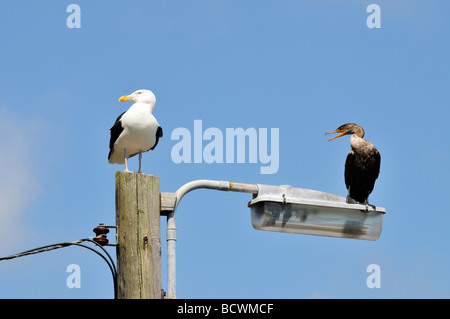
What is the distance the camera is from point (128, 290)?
687 centimetres

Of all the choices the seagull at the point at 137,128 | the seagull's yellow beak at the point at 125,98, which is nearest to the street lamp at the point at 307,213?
the seagull at the point at 137,128

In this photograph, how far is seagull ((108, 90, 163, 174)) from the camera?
9.42 metres

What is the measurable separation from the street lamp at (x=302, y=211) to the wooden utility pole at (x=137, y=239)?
1.84 ft

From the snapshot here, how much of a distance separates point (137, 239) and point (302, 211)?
1755mm

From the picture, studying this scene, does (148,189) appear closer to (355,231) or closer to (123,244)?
(123,244)

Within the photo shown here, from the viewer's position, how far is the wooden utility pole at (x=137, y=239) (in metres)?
6.90

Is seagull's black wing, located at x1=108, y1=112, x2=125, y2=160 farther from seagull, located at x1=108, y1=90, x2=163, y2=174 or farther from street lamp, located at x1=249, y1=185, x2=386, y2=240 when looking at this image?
street lamp, located at x1=249, y1=185, x2=386, y2=240

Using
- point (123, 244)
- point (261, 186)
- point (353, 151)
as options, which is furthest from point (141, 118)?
point (353, 151)

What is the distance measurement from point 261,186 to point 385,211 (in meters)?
1.42

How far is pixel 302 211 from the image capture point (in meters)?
7.88

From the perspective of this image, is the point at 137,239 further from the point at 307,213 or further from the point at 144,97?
the point at 144,97

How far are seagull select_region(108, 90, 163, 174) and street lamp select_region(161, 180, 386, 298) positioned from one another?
2000mm

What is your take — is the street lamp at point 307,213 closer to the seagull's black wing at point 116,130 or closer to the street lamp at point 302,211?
the street lamp at point 302,211

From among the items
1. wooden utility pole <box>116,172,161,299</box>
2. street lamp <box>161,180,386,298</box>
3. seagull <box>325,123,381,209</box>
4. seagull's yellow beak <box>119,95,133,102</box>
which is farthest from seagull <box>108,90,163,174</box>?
seagull <box>325,123,381,209</box>
